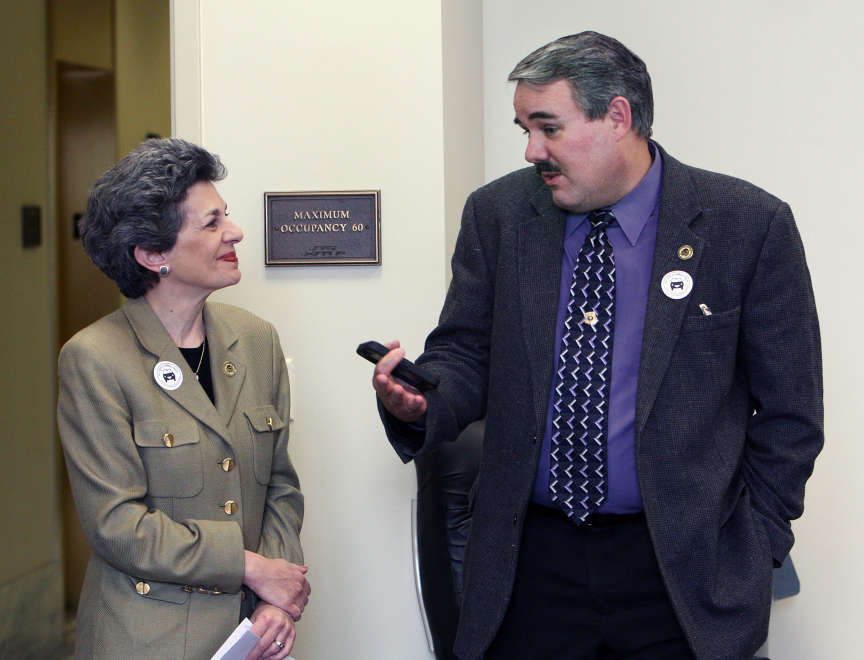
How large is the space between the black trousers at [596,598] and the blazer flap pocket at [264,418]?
723 mm

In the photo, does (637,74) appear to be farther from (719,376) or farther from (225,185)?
(225,185)

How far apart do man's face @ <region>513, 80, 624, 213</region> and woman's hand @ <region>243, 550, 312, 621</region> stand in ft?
3.27

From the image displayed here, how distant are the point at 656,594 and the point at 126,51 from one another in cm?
473

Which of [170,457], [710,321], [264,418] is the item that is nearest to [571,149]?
[710,321]

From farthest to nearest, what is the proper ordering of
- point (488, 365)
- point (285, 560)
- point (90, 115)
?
point (90, 115) < point (285, 560) < point (488, 365)

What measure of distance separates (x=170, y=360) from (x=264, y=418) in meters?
0.25

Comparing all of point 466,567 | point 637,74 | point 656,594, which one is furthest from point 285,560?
point 637,74

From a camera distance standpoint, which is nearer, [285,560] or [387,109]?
Answer: [285,560]

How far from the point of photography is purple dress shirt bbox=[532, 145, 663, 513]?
6.04 ft

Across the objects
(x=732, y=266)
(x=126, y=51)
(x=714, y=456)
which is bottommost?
(x=714, y=456)

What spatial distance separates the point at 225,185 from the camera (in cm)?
298

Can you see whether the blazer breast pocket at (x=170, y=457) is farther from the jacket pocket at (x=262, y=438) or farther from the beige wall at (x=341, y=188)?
the beige wall at (x=341, y=188)

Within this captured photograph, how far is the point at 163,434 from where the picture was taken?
214cm

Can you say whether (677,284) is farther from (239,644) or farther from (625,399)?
(239,644)
